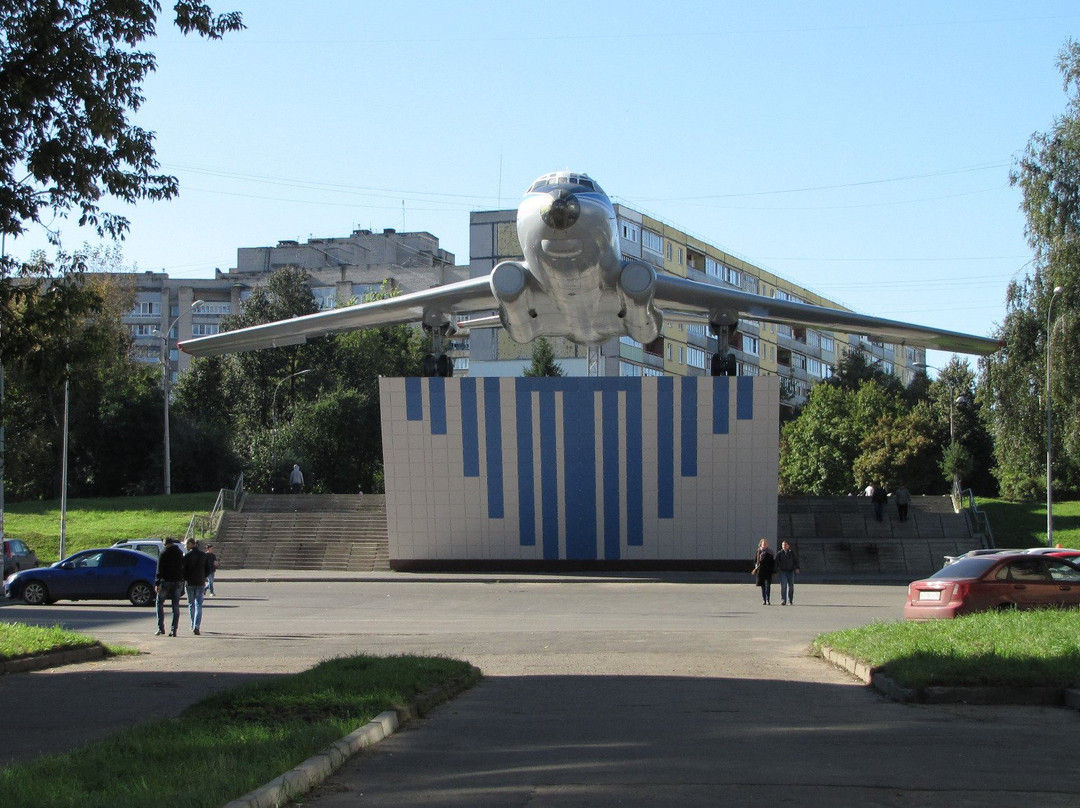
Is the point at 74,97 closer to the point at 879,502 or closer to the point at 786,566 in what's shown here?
the point at 786,566

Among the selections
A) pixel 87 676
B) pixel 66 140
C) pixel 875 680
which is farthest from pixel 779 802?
pixel 66 140

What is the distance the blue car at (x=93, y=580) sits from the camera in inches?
936

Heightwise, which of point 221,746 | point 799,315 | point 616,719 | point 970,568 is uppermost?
point 799,315

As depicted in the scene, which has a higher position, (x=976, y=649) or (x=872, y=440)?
(x=872, y=440)

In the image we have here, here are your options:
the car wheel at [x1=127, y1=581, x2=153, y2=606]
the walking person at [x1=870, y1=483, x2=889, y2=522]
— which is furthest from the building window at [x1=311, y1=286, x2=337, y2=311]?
the car wheel at [x1=127, y1=581, x2=153, y2=606]

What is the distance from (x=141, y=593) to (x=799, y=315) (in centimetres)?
1914

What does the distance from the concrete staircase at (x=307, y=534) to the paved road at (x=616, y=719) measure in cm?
1883

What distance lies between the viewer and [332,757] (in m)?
7.07

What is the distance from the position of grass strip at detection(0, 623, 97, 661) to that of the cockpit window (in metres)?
14.7

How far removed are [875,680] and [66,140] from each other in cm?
921

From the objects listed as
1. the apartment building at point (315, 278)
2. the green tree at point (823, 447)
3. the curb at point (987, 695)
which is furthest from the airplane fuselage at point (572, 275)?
the apartment building at point (315, 278)

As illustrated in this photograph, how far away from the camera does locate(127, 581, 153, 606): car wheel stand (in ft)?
77.8

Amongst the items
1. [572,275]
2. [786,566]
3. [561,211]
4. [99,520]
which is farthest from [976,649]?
[99,520]

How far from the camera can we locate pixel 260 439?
63.8 m
